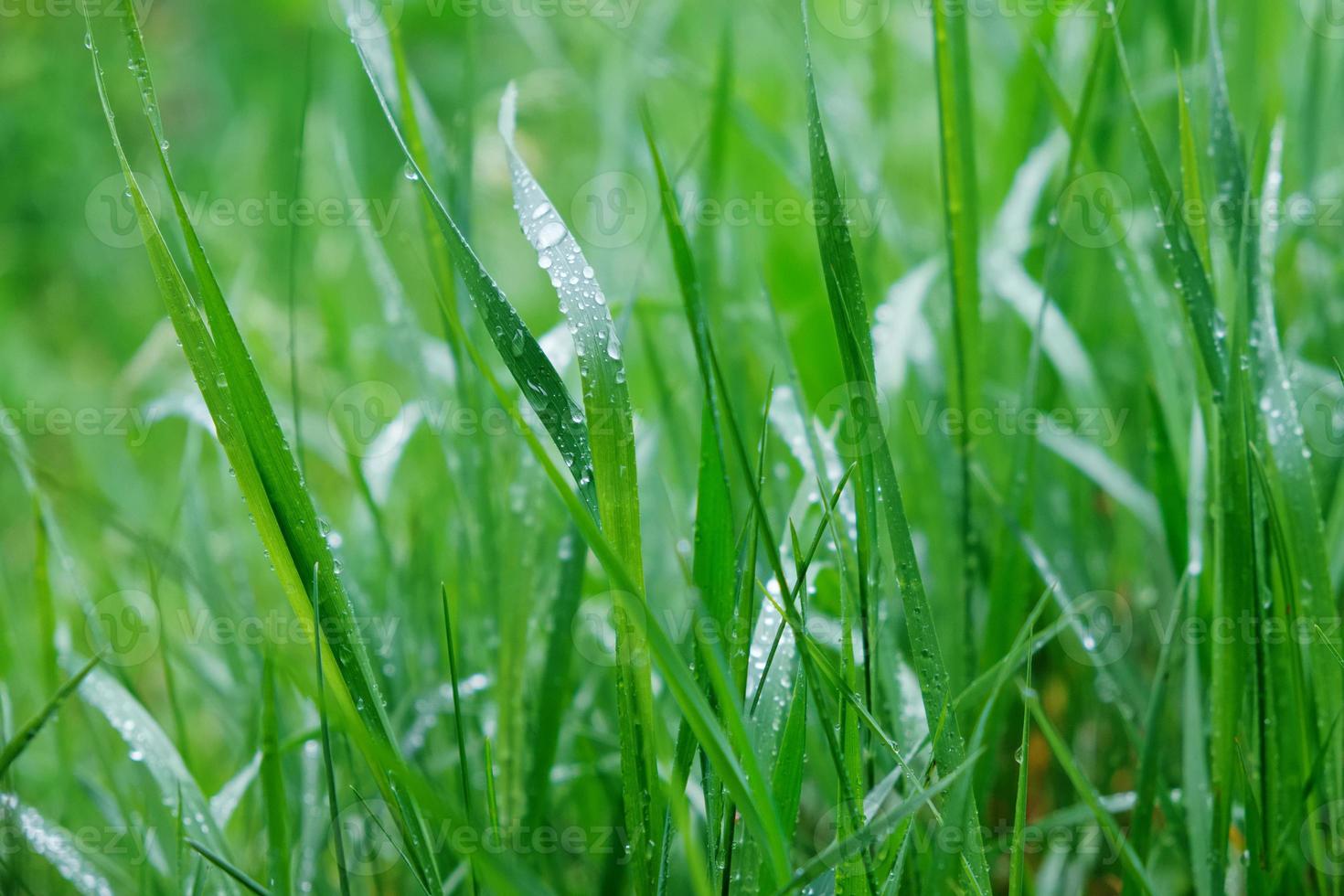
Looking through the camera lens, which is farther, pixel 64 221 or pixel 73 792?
pixel 64 221

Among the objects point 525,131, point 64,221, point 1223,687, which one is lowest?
point 1223,687

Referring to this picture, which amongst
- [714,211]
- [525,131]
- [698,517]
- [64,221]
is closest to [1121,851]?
[698,517]

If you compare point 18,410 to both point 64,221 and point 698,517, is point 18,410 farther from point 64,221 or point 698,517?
point 698,517
